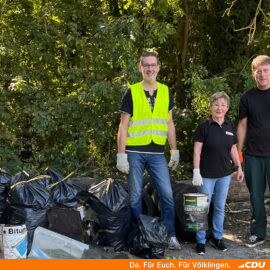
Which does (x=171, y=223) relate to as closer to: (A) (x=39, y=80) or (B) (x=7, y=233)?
(B) (x=7, y=233)

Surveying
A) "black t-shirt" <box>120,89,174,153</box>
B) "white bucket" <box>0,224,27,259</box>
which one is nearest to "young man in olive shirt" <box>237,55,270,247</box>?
"black t-shirt" <box>120,89,174,153</box>

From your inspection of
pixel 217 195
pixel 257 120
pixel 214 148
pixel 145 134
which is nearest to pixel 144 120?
pixel 145 134

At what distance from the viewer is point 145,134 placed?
4.78m

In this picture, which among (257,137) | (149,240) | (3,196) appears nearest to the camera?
(149,240)

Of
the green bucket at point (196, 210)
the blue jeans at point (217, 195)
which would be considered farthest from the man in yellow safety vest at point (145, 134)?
the blue jeans at point (217, 195)

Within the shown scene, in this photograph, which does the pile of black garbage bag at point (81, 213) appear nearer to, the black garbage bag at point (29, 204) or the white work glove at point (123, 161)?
the black garbage bag at point (29, 204)

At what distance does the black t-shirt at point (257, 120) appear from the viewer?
4.99 meters

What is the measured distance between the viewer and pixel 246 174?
17.3 ft

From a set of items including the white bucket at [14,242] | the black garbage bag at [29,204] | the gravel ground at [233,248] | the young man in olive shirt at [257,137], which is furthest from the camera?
the young man in olive shirt at [257,137]

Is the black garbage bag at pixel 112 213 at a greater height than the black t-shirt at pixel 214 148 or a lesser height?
lesser

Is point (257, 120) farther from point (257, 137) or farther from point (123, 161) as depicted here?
point (123, 161)

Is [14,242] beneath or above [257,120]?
beneath

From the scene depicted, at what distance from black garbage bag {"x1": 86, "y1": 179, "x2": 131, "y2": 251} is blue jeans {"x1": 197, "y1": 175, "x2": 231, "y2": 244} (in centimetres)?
76

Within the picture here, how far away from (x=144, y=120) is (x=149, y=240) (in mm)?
1161
